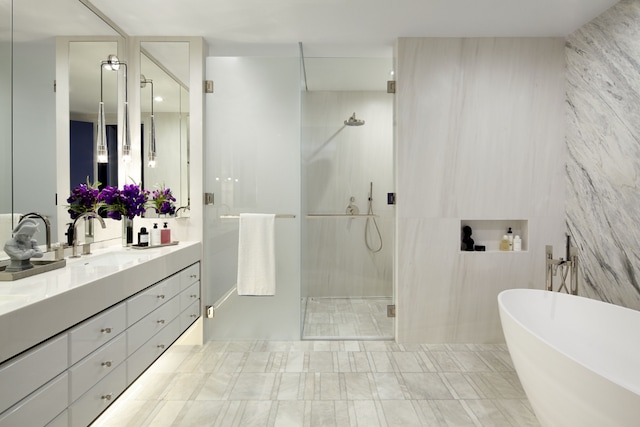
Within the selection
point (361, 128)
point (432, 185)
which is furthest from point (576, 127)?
point (361, 128)

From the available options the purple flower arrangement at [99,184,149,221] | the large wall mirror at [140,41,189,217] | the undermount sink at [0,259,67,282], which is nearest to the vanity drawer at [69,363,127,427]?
the undermount sink at [0,259,67,282]

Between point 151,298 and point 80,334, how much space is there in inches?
23.2

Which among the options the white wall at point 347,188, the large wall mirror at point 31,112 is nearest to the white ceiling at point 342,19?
the large wall mirror at point 31,112

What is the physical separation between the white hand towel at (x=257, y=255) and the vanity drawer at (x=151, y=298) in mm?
608

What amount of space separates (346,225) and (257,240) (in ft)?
4.15

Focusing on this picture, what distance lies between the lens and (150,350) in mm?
2033

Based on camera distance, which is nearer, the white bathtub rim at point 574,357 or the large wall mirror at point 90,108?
the white bathtub rim at point 574,357

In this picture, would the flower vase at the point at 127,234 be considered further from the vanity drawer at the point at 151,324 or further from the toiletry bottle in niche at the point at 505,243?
the toiletry bottle in niche at the point at 505,243

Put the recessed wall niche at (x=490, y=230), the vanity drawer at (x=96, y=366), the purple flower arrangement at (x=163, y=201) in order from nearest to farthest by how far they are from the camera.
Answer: the vanity drawer at (x=96, y=366) → the purple flower arrangement at (x=163, y=201) → the recessed wall niche at (x=490, y=230)

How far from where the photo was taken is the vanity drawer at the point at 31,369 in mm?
1110

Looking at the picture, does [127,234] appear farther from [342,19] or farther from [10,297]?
Answer: [342,19]

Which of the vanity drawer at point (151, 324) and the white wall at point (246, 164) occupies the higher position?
the white wall at point (246, 164)

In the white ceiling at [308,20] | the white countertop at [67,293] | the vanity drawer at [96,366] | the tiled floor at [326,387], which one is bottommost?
the tiled floor at [326,387]

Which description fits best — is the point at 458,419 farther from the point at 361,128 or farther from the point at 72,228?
the point at 361,128
